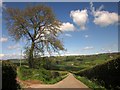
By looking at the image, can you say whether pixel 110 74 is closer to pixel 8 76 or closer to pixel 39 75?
pixel 8 76

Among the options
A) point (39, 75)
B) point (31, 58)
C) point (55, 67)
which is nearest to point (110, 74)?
point (39, 75)

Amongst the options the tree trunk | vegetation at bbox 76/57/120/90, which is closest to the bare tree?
the tree trunk

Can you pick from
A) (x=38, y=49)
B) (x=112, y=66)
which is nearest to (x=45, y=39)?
(x=38, y=49)

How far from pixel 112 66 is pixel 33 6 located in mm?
13236

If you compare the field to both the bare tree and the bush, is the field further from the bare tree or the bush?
the bush

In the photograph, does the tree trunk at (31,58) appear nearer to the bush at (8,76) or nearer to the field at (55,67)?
the field at (55,67)

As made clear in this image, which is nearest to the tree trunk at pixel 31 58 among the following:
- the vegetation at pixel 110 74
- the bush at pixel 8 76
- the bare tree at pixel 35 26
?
the bare tree at pixel 35 26

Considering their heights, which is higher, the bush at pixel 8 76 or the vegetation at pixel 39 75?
the bush at pixel 8 76

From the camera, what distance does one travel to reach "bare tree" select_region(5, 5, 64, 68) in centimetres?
2486

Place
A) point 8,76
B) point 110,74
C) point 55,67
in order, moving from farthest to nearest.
→ 1. point 55,67
2. point 110,74
3. point 8,76

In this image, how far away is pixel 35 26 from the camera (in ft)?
82.1

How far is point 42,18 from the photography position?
82.1ft

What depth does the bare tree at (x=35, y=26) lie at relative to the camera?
24.9 m

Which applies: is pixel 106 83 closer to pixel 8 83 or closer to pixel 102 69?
pixel 102 69
